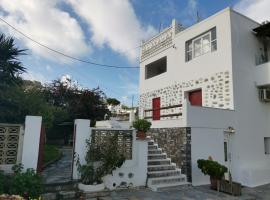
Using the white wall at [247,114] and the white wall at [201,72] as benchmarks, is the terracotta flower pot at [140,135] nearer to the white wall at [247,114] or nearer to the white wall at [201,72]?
the white wall at [201,72]

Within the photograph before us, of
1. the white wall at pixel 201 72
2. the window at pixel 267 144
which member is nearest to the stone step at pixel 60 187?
the white wall at pixel 201 72

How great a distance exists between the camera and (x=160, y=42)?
16.9m

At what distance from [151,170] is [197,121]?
10.0 ft

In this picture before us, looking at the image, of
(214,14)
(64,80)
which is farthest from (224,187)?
(64,80)

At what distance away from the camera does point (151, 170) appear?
9961 mm

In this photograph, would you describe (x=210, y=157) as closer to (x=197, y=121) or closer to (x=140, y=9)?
(x=197, y=121)

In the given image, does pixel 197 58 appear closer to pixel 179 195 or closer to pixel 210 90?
pixel 210 90

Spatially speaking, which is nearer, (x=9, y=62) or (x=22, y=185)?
(x=22, y=185)

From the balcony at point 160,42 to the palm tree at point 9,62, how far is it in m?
9.62

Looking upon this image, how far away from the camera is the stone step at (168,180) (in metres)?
9.22

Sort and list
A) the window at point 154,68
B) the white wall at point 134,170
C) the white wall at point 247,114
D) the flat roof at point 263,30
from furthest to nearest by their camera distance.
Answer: the window at point 154,68, the flat roof at point 263,30, the white wall at point 247,114, the white wall at point 134,170

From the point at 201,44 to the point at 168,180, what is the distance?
8210 mm

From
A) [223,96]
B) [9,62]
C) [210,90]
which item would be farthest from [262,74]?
[9,62]

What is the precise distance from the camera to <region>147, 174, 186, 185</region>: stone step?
9219 millimetres
